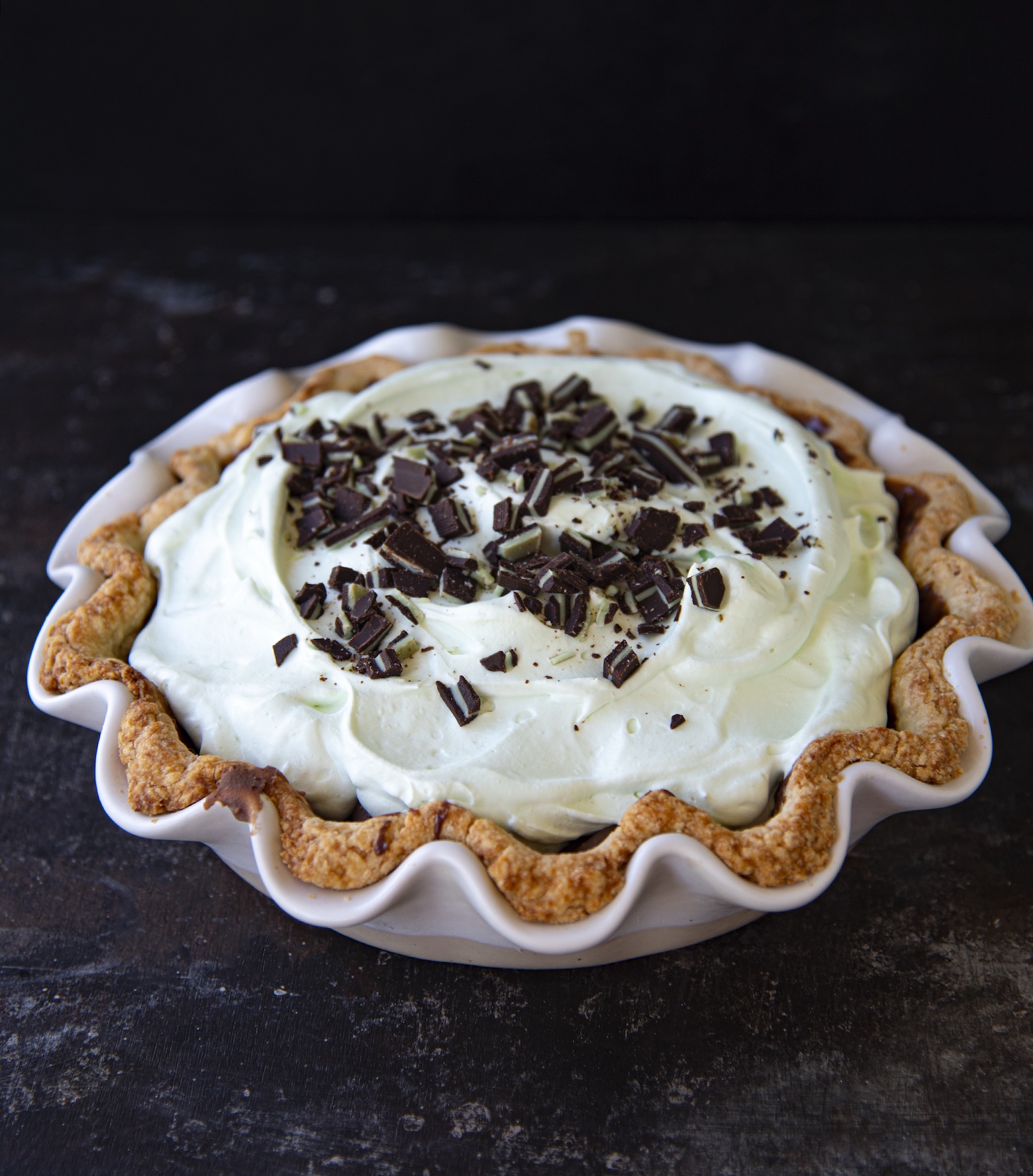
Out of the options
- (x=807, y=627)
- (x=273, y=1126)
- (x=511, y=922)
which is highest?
(x=807, y=627)

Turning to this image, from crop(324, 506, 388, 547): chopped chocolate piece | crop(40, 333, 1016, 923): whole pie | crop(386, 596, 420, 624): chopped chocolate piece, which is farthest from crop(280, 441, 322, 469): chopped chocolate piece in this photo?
crop(386, 596, 420, 624): chopped chocolate piece

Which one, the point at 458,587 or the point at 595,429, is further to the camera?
the point at 595,429

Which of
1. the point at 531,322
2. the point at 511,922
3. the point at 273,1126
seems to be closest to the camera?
the point at 511,922

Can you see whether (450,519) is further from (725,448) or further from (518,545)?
(725,448)

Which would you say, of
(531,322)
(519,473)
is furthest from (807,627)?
(531,322)

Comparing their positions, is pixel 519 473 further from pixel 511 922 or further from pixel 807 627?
pixel 511 922

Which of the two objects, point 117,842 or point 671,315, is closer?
point 117,842

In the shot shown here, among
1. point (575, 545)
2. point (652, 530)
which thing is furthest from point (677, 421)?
point (575, 545)
